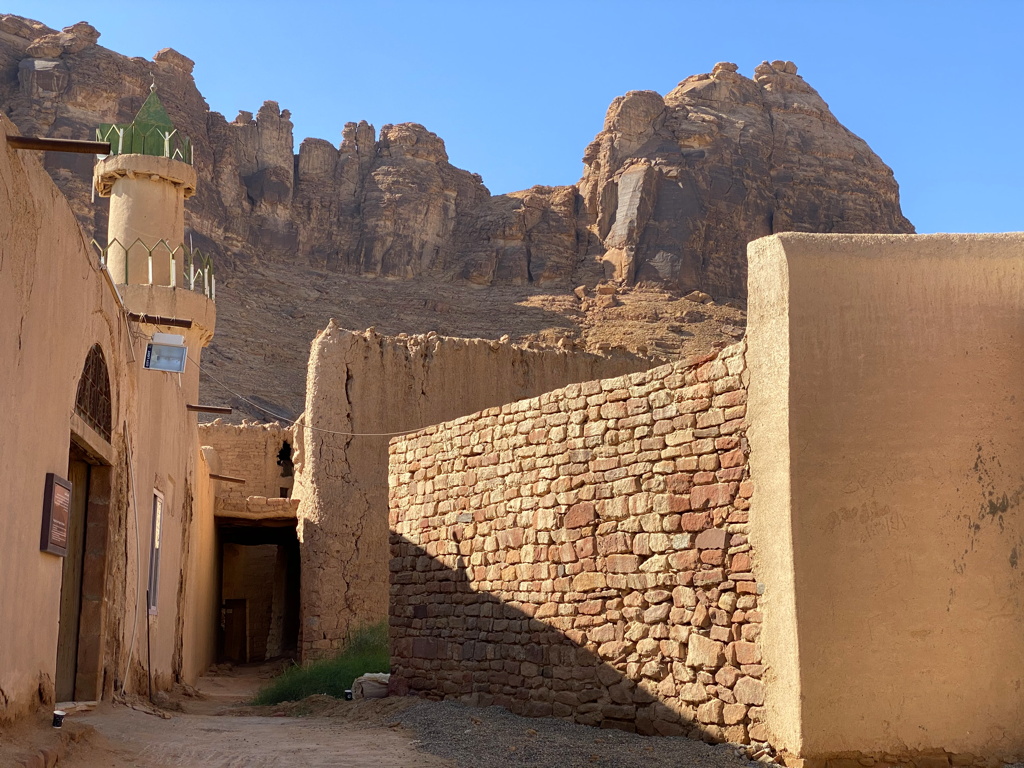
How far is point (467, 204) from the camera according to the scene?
226ft

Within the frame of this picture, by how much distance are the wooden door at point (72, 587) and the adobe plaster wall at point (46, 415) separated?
4.8 inches

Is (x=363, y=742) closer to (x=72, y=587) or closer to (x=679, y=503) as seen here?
(x=72, y=587)

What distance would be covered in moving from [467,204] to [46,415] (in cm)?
6324

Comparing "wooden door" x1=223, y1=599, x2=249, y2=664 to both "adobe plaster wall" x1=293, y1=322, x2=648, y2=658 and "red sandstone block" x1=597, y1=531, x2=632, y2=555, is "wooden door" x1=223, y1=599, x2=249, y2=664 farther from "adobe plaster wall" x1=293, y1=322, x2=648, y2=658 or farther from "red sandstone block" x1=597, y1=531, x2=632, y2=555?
"red sandstone block" x1=597, y1=531, x2=632, y2=555

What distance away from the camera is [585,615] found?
27.3 ft

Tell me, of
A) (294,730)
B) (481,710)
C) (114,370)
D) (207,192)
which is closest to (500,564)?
(481,710)

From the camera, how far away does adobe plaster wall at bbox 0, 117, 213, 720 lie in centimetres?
584

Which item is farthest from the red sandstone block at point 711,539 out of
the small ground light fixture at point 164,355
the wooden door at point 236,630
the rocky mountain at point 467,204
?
the rocky mountain at point 467,204

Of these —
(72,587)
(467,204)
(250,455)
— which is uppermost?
(467,204)

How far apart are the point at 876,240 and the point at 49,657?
5.82 metres

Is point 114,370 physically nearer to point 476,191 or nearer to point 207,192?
point 207,192

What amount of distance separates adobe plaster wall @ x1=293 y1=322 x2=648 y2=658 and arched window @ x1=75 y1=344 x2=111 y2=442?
585 cm

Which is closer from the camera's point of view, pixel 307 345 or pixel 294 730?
pixel 294 730

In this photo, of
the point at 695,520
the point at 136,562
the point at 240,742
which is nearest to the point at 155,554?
the point at 136,562
